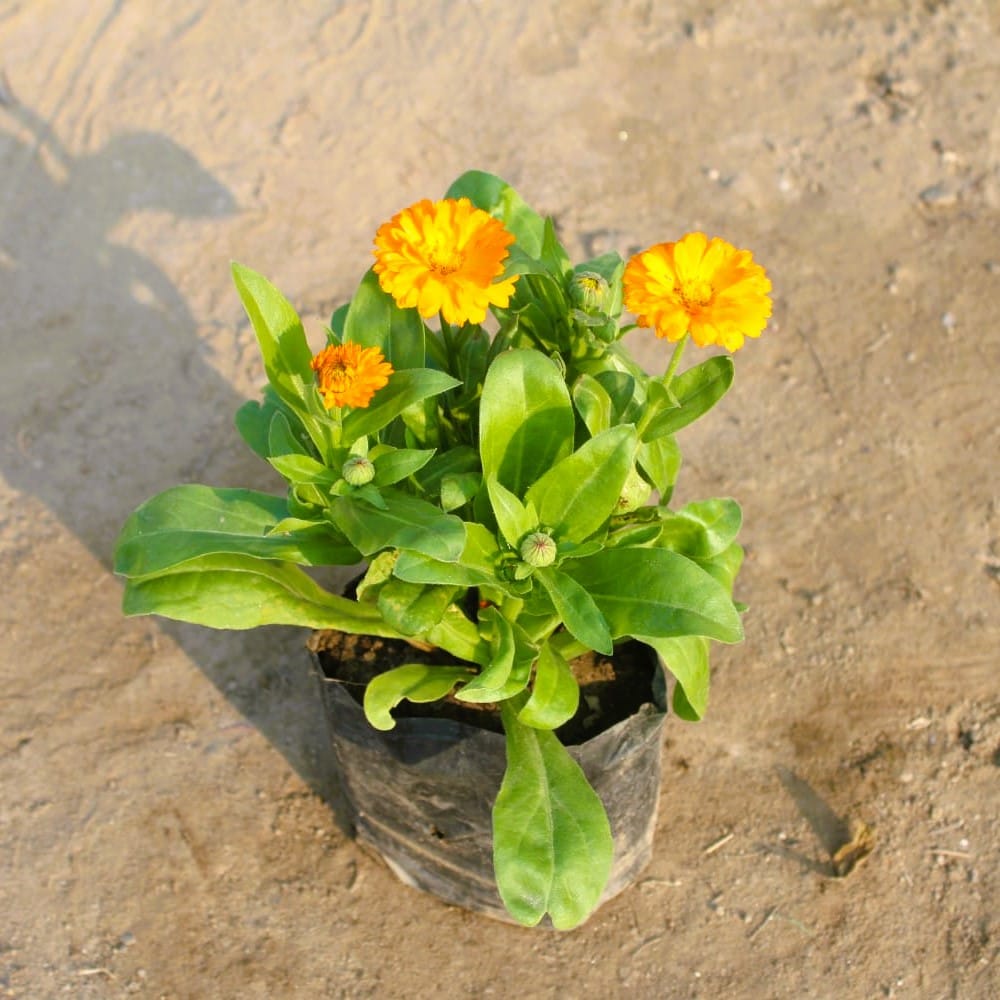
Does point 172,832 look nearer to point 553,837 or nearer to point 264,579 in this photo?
point 264,579

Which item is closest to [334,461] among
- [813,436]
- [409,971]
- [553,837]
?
[553,837]

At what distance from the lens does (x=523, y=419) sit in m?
2.36

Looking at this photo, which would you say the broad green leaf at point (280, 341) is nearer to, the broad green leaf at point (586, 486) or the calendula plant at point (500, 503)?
the calendula plant at point (500, 503)

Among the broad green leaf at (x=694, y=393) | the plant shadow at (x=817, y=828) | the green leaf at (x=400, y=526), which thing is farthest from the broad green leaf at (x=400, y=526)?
the plant shadow at (x=817, y=828)

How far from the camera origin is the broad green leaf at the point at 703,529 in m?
2.52

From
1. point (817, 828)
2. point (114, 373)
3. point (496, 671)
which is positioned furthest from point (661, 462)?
point (114, 373)

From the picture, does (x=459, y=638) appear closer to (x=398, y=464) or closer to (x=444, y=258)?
(x=398, y=464)

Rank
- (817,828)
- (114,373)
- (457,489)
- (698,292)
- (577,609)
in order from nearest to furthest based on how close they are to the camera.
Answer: (698,292) → (577,609) → (457,489) → (817,828) → (114,373)

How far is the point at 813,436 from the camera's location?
12.9 feet

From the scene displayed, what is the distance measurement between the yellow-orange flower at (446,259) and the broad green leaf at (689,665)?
715mm

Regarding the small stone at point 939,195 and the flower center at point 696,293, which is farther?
the small stone at point 939,195

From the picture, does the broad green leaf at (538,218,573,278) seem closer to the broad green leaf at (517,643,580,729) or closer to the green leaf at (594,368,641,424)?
the green leaf at (594,368,641,424)

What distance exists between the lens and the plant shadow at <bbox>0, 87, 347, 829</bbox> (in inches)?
134

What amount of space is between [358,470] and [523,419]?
35cm
